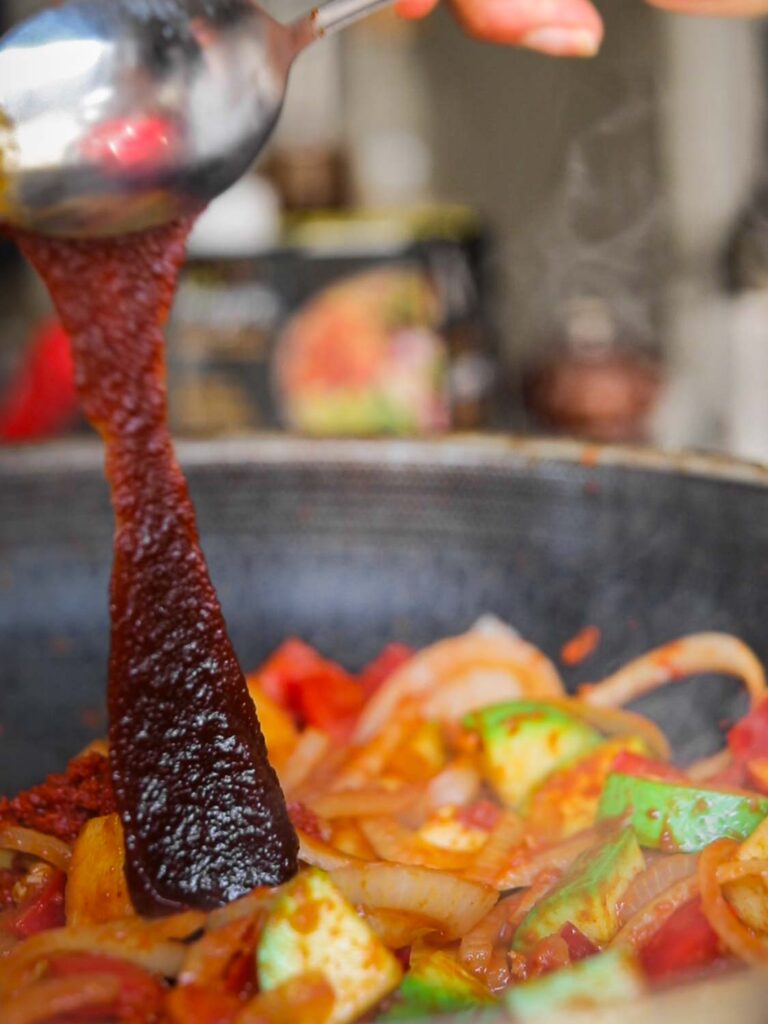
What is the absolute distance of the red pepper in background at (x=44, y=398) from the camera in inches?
152

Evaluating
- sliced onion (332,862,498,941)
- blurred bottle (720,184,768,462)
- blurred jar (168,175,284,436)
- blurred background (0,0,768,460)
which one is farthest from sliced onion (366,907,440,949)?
blurred bottle (720,184,768,462)

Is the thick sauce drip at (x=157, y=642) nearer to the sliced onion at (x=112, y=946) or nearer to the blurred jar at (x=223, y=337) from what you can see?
the sliced onion at (x=112, y=946)

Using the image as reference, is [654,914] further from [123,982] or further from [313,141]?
[313,141]

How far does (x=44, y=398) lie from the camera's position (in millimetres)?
3877

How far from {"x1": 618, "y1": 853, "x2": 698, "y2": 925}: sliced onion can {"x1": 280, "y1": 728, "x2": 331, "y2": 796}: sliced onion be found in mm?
484

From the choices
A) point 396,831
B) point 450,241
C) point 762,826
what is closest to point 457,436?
point 396,831

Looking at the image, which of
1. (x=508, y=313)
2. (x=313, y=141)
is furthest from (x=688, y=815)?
(x=313, y=141)

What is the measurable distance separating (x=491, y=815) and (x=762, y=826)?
37cm

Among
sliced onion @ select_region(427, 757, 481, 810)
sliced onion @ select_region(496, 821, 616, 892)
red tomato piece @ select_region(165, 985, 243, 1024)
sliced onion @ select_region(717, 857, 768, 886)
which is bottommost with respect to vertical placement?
sliced onion @ select_region(427, 757, 481, 810)

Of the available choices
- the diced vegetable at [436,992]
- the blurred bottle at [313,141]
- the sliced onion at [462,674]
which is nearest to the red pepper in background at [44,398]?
the blurred bottle at [313,141]

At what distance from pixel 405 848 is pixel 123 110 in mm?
857

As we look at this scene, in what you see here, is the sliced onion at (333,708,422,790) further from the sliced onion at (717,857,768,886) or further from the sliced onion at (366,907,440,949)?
the sliced onion at (717,857,768,886)

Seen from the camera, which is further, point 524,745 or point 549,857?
point 524,745

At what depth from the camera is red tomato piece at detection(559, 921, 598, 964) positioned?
115 cm
